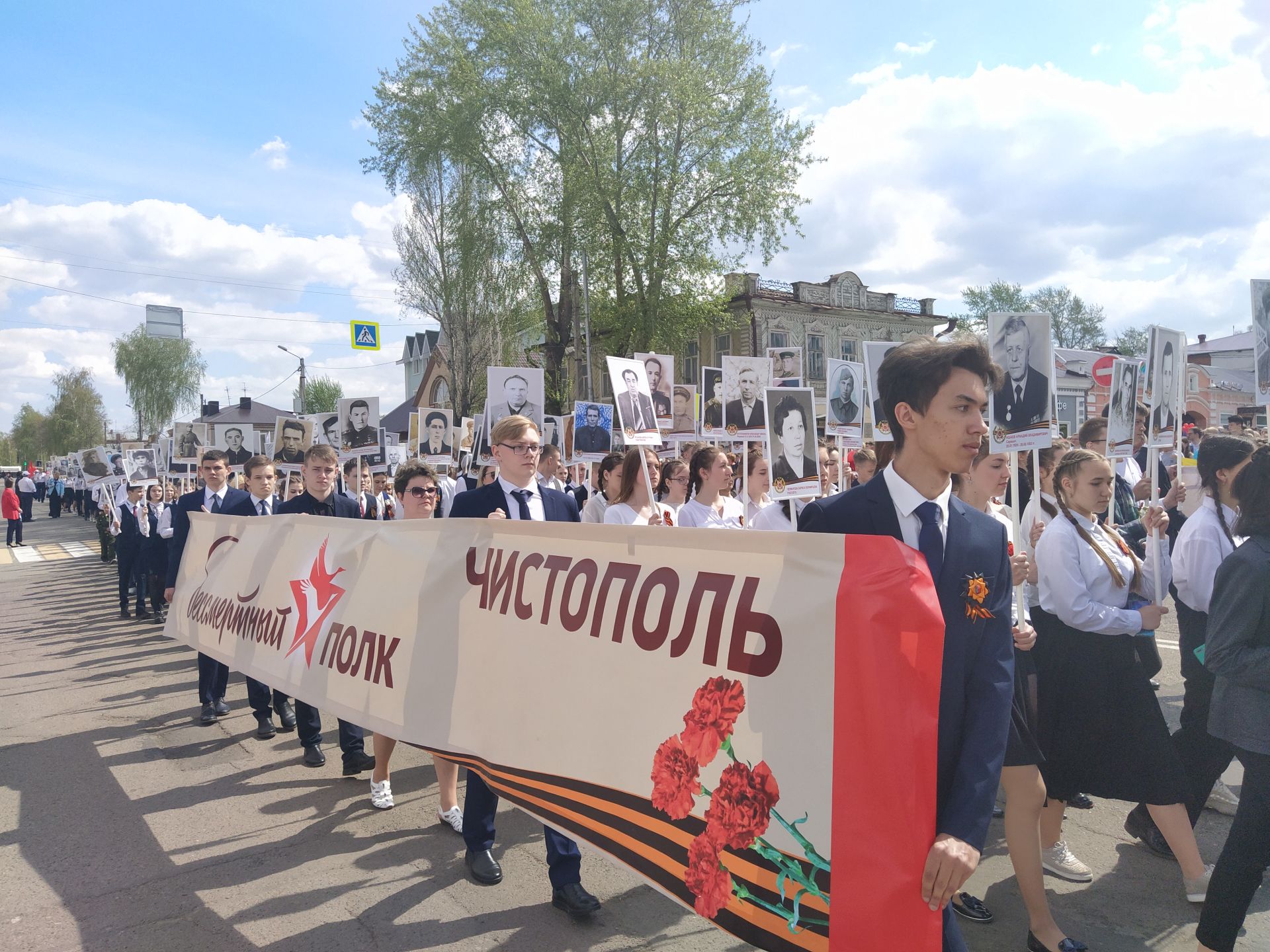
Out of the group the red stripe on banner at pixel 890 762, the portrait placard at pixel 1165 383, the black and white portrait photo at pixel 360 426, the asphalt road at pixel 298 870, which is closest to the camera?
the red stripe on banner at pixel 890 762

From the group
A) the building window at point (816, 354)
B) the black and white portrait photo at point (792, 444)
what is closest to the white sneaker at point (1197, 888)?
the black and white portrait photo at point (792, 444)

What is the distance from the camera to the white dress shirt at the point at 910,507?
217cm

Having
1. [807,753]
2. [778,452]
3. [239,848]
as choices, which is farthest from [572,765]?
[778,452]

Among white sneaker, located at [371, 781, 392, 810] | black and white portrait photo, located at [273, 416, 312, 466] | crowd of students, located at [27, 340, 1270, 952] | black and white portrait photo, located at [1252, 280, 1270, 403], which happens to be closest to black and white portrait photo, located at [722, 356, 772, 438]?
crowd of students, located at [27, 340, 1270, 952]

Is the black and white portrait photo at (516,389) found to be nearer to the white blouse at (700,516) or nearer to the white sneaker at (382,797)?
the white blouse at (700,516)

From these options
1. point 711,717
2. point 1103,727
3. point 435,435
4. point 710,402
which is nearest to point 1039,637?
point 1103,727

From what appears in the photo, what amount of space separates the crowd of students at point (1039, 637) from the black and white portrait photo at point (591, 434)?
162 inches

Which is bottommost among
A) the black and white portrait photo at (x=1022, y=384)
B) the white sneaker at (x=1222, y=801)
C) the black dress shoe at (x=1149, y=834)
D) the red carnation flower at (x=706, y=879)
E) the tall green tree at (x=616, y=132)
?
the white sneaker at (x=1222, y=801)

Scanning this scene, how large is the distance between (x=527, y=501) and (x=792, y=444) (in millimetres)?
3361

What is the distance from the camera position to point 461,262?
32.4m

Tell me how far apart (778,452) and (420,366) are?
287ft

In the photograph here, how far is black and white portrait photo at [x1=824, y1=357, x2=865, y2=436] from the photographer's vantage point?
934 centimetres

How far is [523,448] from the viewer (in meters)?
4.17

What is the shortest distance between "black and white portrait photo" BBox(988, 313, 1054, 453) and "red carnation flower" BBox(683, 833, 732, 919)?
8.97ft
